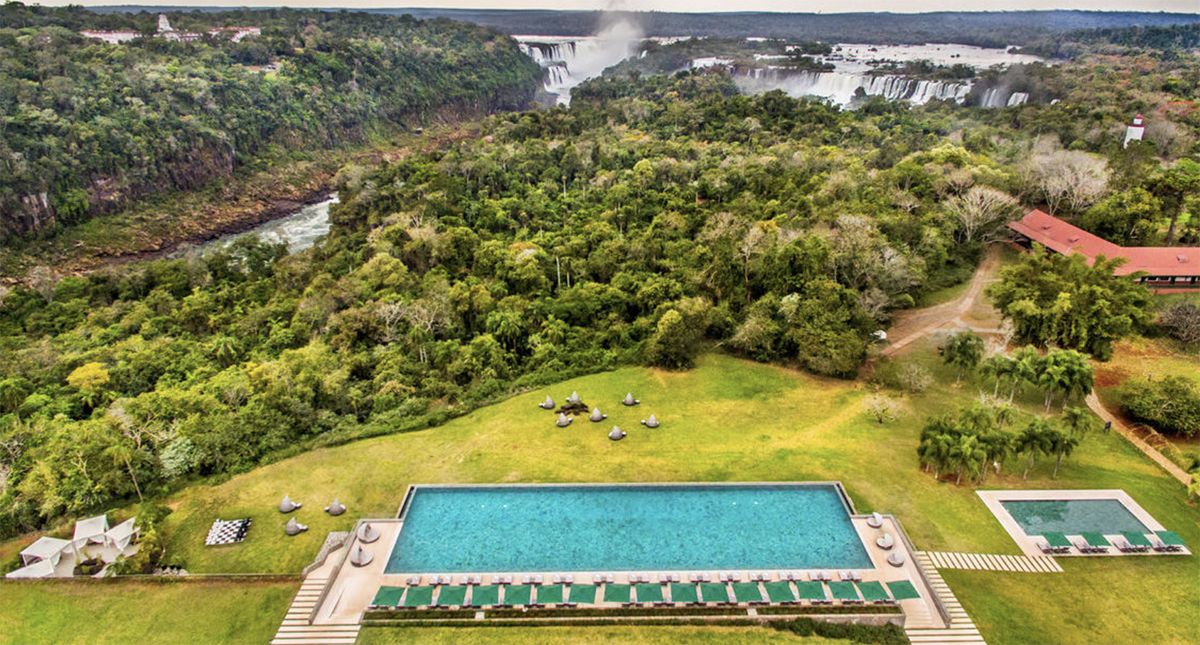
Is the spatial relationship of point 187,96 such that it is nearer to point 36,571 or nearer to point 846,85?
point 36,571

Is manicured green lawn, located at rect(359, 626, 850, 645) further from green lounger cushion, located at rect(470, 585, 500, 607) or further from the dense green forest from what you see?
the dense green forest

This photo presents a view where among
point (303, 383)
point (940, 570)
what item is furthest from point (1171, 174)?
point (303, 383)

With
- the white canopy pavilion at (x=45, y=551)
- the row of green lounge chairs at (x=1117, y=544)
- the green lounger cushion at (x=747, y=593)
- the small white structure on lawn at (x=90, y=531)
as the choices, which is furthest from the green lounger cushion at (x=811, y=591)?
the white canopy pavilion at (x=45, y=551)

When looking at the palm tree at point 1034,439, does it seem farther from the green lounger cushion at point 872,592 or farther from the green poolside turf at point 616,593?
the green poolside turf at point 616,593

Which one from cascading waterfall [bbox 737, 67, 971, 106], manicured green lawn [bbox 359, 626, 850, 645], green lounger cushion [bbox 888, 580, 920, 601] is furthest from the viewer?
cascading waterfall [bbox 737, 67, 971, 106]

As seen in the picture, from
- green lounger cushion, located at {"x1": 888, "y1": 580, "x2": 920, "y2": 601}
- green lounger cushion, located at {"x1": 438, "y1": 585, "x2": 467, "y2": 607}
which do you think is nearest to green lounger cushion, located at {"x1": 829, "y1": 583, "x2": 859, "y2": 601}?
green lounger cushion, located at {"x1": 888, "y1": 580, "x2": 920, "y2": 601}
